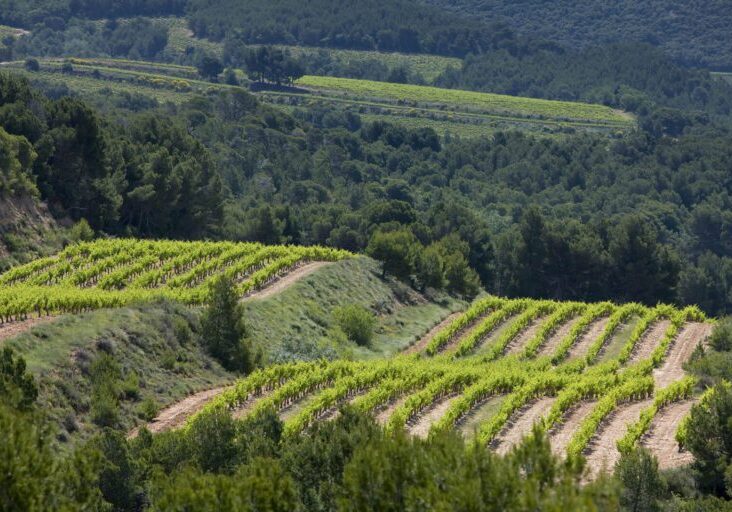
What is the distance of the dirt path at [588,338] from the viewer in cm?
6656

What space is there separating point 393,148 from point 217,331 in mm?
119339

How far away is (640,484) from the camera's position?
1503 inches

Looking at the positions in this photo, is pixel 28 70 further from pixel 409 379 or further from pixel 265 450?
pixel 265 450

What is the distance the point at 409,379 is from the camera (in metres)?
54.2

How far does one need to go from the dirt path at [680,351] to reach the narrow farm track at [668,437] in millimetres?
5729

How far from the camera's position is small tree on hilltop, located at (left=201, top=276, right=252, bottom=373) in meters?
56.8

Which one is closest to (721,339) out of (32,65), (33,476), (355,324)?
(355,324)

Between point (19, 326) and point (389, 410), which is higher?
point (19, 326)

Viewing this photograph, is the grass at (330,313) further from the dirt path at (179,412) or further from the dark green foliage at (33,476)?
the dark green foliage at (33,476)

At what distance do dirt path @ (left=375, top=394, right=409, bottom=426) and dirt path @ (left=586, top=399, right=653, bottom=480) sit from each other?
25.3 ft

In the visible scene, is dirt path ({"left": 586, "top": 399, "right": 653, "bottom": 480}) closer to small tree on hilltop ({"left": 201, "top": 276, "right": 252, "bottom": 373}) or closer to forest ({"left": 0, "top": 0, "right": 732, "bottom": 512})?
forest ({"left": 0, "top": 0, "right": 732, "bottom": 512})

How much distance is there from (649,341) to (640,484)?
3182 centimetres

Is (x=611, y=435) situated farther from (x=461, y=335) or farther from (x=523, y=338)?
(x=461, y=335)

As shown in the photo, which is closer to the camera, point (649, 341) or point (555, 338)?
point (649, 341)
